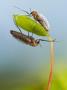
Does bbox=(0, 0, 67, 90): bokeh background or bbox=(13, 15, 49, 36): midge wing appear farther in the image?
bbox=(0, 0, 67, 90): bokeh background

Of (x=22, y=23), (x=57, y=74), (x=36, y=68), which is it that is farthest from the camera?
(x=36, y=68)

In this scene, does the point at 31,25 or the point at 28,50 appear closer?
the point at 31,25

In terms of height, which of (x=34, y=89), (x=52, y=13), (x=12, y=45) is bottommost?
(x=34, y=89)

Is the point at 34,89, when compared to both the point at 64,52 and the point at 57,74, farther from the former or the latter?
the point at 64,52

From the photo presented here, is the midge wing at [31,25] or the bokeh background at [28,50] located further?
the bokeh background at [28,50]

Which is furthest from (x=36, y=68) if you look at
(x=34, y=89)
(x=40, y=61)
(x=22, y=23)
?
(x=22, y=23)
